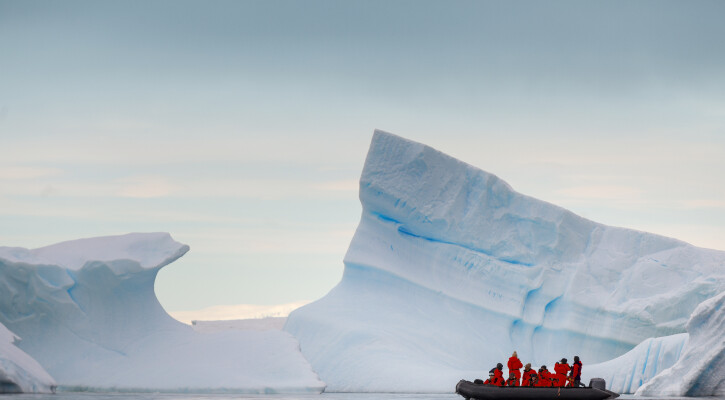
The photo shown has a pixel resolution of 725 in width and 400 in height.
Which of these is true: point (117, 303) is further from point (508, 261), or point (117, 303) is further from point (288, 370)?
point (508, 261)

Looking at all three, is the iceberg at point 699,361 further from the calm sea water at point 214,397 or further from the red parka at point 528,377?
the red parka at point 528,377

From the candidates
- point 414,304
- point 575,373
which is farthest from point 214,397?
point 575,373

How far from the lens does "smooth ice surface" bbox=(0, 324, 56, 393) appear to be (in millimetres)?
20391

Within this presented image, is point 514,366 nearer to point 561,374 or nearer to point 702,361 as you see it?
point 561,374

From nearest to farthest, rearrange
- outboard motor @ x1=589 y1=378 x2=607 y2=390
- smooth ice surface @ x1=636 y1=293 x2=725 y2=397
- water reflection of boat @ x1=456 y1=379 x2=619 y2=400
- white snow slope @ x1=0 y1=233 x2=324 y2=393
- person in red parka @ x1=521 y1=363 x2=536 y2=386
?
1. water reflection of boat @ x1=456 y1=379 x2=619 y2=400
2. person in red parka @ x1=521 y1=363 x2=536 y2=386
3. outboard motor @ x1=589 y1=378 x2=607 y2=390
4. smooth ice surface @ x1=636 y1=293 x2=725 y2=397
5. white snow slope @ x1=0 y1=233 x2=324 y2=393

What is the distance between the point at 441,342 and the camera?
26719 millimetres

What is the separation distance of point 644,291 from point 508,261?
365 centimetres

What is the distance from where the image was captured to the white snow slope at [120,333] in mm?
23172

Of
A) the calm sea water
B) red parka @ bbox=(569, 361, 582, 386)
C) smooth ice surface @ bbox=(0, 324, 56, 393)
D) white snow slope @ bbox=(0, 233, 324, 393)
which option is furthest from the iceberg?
smooth ice surface @ bbox=(0, 324, 56, 393)

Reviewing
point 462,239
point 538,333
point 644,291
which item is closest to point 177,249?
point 462,239

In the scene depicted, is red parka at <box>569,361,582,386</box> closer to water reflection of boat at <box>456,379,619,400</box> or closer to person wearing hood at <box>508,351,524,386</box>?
water reflection of boat at <box>456,379,619,400</box>

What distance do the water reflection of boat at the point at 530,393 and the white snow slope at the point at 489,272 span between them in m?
8.34

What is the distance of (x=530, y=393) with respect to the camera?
1797cm

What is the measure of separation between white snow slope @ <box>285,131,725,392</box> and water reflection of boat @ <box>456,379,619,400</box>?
834 centimetres
